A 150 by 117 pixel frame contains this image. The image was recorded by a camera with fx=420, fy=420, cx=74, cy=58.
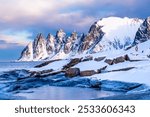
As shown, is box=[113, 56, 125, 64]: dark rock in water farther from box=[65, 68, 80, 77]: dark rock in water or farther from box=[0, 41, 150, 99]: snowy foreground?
box=[65, 68, 80, 77]: dark rock in water

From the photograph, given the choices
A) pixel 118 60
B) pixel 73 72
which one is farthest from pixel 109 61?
pixel 73 72

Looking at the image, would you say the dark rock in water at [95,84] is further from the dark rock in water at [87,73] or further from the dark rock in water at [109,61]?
the dark rock in water at [109,61]

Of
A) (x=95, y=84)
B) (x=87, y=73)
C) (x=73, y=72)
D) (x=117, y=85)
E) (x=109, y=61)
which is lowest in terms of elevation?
(x=117, y=85)

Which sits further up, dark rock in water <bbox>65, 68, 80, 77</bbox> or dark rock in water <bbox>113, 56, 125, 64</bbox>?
dark rock in water <bbox>113, 56, 125, 64</bbox>

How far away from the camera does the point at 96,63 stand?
6106 cm

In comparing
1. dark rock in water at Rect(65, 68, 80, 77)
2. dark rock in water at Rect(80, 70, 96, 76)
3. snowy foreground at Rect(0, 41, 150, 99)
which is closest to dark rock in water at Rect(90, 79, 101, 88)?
snowy foreground at Rect(0, 41, 150, 99)

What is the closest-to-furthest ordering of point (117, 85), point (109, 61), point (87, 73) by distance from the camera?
point (117, 85) < point (87, 73) < point (109, 61)

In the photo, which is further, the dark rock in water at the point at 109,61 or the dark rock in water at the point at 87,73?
the dark rock in water at the point at 109,61

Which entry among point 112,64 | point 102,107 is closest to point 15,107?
point 102,107

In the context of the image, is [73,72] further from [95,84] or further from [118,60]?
[95,84]

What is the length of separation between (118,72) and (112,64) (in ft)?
35.7

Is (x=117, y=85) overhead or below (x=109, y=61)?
below

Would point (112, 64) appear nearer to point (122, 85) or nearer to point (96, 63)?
point (96, 63)

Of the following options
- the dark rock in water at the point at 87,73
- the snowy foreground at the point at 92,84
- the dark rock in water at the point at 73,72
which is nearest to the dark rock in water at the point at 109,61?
the snowy foreground at the point at 92,84
